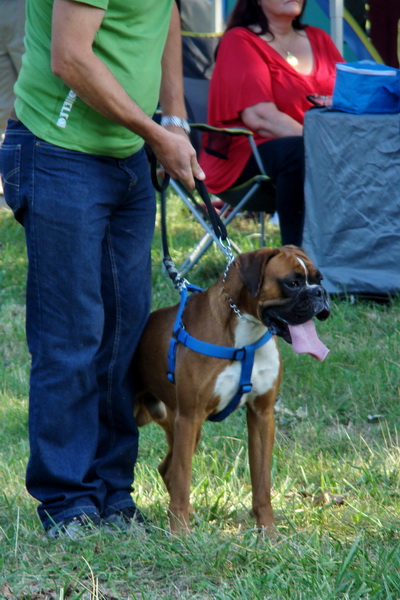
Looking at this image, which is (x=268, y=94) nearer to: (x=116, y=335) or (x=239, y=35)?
(x=239, y=35)

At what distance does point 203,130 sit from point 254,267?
3.00 meters

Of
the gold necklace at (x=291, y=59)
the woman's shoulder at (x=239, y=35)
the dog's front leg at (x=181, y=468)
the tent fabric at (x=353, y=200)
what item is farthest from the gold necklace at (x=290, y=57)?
the dog's front leg at (x=181, y=468)

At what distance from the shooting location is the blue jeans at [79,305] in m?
2.76

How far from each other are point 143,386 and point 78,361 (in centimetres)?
45

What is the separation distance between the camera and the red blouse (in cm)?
575

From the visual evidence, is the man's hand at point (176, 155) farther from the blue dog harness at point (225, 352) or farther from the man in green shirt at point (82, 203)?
the blue dog harness at point (225, 352)

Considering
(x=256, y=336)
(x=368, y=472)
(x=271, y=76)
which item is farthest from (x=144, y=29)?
(x=271, y=76)

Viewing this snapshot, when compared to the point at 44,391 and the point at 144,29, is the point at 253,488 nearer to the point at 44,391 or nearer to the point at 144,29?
the point at 44,391

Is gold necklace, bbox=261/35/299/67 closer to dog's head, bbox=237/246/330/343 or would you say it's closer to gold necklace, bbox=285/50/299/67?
gold necklace, bbox=285/50/299/67

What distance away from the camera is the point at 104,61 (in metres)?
2.70

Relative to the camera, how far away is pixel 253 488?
3041 mm

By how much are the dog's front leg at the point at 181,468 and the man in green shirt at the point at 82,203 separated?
0.71 ft

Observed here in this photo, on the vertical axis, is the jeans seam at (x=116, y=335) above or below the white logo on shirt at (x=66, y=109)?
below

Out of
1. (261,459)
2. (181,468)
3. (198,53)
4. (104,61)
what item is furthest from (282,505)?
(198,53)
